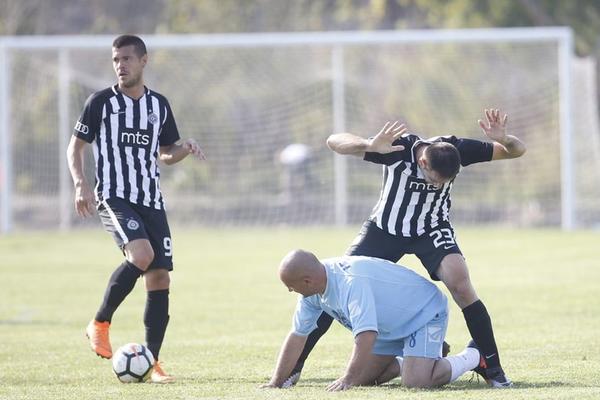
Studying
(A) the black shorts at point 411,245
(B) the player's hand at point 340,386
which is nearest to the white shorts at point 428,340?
(A) the black shorts at point 411,245

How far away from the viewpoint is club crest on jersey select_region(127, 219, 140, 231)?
8.18 meters

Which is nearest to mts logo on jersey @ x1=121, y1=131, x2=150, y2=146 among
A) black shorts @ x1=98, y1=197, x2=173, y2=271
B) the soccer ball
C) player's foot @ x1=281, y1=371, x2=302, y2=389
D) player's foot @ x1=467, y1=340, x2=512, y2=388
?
black shorts @ x1=98, y1=197, x2=173, y2=271

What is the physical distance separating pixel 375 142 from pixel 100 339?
2328mm

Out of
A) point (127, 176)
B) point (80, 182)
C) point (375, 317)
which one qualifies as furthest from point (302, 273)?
point (80, 182)

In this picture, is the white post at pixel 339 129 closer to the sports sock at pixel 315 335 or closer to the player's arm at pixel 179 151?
the player's arm at pixel 179 151

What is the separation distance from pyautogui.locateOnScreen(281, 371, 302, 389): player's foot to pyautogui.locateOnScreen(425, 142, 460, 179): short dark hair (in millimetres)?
1575

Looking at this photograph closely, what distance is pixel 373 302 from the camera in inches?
283

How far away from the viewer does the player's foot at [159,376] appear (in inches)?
312

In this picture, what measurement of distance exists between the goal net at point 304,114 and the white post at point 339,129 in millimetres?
29

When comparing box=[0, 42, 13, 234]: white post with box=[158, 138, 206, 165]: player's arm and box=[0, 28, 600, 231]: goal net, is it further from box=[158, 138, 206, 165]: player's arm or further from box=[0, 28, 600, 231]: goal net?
box=[158, 138, 206, 165]: player's arm

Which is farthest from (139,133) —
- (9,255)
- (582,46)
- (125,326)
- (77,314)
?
(582,46)

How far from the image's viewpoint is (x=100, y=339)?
8.12m

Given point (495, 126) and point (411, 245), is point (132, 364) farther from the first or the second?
point (495, 126)

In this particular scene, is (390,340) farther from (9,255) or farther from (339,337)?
(9,255)
